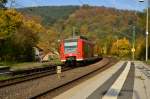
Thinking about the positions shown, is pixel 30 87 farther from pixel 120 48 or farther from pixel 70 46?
pixel 120 48

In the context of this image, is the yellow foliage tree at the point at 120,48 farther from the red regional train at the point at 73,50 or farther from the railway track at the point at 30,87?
the railway track at the point at 30,87

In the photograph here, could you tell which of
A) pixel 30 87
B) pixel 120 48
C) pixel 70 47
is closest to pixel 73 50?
pixel 70 47

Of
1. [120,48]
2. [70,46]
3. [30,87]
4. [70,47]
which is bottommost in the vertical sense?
[30,87]

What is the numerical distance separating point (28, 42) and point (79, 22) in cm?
10482

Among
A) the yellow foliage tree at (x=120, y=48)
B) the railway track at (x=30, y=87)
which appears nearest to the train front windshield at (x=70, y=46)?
the railway track at (x=30, y=87)

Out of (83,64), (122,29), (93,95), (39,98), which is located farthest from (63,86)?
(122,29)

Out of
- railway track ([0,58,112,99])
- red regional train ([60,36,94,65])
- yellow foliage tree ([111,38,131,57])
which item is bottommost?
railway track ([0,58,112,99])

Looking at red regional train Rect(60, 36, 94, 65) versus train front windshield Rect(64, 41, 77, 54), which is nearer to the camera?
red regional train Rect(60, 36, 94, 65)

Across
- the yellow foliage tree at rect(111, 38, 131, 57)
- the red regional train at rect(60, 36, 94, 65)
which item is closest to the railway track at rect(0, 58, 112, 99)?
the red regional train at rect(60, 36, 94, 65)

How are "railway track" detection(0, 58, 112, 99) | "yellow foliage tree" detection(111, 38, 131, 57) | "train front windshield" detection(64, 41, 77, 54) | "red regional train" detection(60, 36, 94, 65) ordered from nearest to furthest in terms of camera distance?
1. "railway track" detection(0, 58, 112, 99)
2. "red regional train" detection(60, 36, 94, 65)
3. "train front windshield" detection(64, 41, 77, 54)
4. "yellow foliage tree" detection(111, 38, 131, 57)

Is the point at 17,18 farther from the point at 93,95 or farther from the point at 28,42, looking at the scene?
the point at 93,95

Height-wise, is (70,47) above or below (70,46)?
below

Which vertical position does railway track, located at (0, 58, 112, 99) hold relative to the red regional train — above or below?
below

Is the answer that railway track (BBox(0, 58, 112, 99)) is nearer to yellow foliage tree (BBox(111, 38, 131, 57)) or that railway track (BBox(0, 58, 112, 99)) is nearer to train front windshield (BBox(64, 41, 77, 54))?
train front windshield (BBox(64, 41, 77, 54))
